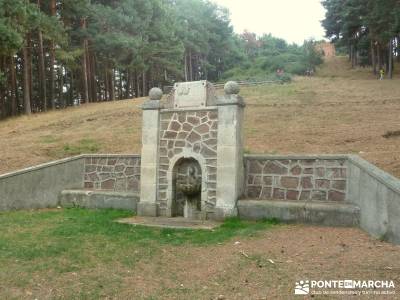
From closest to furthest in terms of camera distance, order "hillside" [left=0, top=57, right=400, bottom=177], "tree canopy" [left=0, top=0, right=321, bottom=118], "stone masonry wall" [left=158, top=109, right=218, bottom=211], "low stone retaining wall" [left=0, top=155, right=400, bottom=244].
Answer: "low stone retaining wall" [left=0, top=155, right=400, bottom=244] → "stone masonry wall" [left=158, top=109, right=218, bottom=211] → "hillside" [left=0, top=57, right=400, bottom=177] → "tree canopy" [left=0, top=0, right=321, bottom=118]

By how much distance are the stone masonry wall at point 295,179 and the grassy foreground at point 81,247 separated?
112 cm

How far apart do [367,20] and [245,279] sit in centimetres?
3153

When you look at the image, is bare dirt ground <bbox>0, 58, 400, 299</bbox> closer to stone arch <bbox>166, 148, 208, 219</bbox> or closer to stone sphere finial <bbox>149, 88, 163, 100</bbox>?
stone arch <bbox>166, 148, 208, 219</bbox>

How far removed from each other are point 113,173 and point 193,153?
2.84m

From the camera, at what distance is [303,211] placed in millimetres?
7922

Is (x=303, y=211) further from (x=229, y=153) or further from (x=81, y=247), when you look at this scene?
(x=81, y=247)

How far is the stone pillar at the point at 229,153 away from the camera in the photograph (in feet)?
28.5

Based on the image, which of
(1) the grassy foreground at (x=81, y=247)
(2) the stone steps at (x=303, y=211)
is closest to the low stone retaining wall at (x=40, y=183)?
(1) the grassy foreground at (x=81, y=247)

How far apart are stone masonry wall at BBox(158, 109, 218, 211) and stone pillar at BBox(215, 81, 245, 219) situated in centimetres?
18

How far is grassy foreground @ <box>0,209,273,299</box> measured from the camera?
195 inches

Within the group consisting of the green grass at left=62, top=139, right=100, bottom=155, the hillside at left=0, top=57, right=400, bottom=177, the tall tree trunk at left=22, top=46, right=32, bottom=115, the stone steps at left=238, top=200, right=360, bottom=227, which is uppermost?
the tall tree trunk at left=22, top=46, right=32, bottom=115

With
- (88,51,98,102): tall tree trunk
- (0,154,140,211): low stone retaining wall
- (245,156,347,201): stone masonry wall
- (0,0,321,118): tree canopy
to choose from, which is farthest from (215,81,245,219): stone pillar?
(88,51,98,102): tall tree trunk

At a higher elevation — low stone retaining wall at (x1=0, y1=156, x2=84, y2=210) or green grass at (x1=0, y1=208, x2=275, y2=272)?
low stone retaining wall at (x1=0, y1=156, x2=84, y2=210)

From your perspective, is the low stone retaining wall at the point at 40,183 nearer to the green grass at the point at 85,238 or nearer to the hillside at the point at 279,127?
the green grass at the point at 85,238
